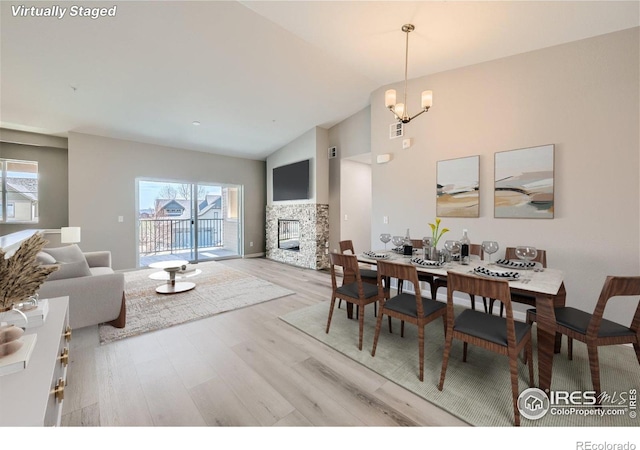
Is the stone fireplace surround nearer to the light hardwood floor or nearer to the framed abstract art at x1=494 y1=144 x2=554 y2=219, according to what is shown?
the light hardwood floor

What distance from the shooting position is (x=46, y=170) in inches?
212

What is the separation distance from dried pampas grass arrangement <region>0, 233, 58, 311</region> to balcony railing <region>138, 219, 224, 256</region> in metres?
5.63

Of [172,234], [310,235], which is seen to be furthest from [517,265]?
[172,234]

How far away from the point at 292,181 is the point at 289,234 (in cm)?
137

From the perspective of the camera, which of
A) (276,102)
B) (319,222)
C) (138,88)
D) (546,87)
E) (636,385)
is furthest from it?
(319,222)

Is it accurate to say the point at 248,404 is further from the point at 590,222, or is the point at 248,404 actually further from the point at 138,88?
the point at 138,88

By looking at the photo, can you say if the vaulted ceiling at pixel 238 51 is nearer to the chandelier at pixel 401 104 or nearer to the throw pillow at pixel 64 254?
the chandelier at pixel 401 104

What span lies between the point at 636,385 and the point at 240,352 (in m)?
3.13

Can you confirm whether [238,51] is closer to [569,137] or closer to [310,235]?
[310,235]

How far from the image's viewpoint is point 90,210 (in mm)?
5078

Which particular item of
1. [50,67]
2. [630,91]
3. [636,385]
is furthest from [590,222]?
[50,67]

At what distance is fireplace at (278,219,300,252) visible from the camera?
6453mm
